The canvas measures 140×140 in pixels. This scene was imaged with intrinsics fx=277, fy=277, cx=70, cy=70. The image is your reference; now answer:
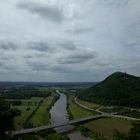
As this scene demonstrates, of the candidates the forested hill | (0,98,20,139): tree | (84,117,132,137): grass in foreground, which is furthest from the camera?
the forested hill

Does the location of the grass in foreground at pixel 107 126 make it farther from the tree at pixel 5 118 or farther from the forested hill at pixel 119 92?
the forested hill at pixel 119 92

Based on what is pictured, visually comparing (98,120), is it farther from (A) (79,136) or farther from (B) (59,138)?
(B) (59,138)

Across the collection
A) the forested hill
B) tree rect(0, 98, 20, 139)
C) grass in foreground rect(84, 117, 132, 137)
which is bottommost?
grass in foreground rect(84, 117, 132, 137)

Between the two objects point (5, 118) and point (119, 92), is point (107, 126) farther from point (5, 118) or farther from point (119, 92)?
point (119, 92)

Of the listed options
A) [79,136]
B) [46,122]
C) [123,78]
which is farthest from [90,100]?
[79,136]

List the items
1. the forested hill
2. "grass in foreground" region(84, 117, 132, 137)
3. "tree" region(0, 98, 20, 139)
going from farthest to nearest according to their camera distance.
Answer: the forested hill < "grass in foreground" region(84, 117, 132, 137) < "tree" region(0, 98, 20, 139)

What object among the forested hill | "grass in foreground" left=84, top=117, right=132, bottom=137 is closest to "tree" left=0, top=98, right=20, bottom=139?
"grass in foreground" left=84, top=117, right=132, bottom=137

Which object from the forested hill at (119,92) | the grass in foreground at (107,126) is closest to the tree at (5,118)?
the grass in foreground at (107,126)

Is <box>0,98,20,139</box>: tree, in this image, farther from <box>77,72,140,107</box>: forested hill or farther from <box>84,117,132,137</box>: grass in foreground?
<box>77,72,140,107</box>: forested hill
